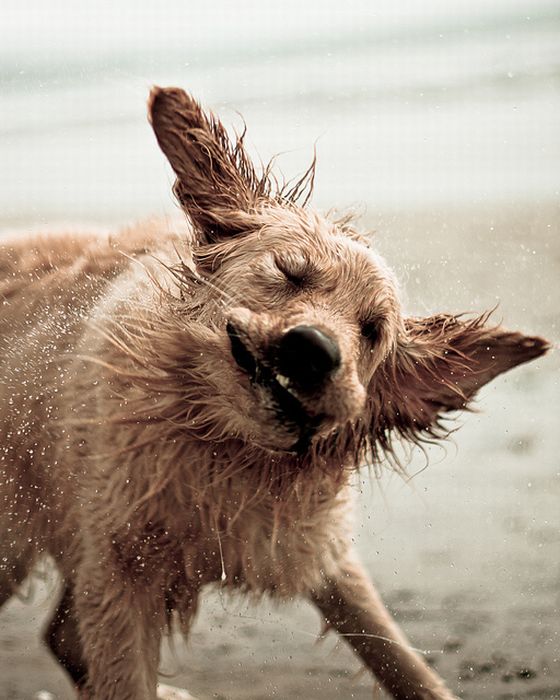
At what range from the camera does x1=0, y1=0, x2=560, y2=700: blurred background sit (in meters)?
4.01

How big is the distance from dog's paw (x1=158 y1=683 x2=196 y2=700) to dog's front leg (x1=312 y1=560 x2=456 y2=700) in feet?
2.13

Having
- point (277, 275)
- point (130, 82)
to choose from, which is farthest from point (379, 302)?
point (130, 82)

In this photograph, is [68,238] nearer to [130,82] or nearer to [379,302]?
[379,302]

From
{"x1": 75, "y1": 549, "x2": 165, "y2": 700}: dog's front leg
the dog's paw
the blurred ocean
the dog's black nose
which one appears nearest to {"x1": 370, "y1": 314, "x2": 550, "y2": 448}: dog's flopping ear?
the dog's black nose

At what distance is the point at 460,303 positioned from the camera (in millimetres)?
5309

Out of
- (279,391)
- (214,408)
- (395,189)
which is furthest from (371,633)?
(395,189)

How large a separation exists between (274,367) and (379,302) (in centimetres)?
47

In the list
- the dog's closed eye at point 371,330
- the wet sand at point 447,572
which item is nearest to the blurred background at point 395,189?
the wet sand at point 447,572

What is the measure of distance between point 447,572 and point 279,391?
2.10 metres

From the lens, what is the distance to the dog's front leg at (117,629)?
123 inches

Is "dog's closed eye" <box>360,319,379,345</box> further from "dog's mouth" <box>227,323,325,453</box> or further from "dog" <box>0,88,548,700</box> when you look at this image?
"dog's mouth" <box>227,323,325,453</box>

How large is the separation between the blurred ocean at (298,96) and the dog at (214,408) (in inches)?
66.4

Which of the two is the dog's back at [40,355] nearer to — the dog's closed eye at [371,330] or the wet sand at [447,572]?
the wet sand at [447,572]

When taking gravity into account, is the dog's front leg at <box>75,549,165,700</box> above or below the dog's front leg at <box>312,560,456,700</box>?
above
